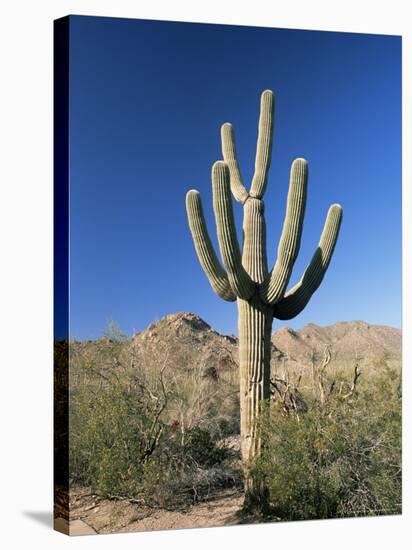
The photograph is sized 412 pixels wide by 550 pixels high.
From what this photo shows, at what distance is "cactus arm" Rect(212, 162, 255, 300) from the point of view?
1366cm

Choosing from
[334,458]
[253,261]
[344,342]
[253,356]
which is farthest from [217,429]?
[344,342]

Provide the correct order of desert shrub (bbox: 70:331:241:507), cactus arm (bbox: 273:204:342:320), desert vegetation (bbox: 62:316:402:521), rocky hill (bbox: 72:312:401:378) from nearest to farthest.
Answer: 1. desert shrub (bbox: 70:331:241:507)
2. desert vegetation (bbox: 62:316:402:521)
3. rocky hill (bbox: 72:312:401:378)
4. cactus arm (bbox: 273:204:342:320)

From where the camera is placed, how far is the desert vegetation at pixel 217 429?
13273 mm

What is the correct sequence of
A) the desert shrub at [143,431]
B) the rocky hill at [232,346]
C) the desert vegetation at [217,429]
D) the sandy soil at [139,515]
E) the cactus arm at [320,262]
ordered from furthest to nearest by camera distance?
the cactus arm at [320,262] → the rocky hill at [232,346] → the desert vegetation at [217,429] → the desert shrub at [143,431] → the sandy soil at [139,515]

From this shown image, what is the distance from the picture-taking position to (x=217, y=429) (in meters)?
14.1

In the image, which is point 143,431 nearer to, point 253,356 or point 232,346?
point 253,356

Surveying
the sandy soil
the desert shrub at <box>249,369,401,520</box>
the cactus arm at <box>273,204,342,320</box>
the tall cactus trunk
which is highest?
the cactus arm at <box>273,204,342,320</box>

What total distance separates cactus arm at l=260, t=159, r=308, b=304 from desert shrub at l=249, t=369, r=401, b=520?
1275mm

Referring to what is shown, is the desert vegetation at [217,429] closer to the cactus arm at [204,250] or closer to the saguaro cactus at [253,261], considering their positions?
the saguaro cactus at [253,261]

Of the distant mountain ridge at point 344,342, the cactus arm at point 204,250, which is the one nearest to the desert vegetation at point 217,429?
the distant mountain ridge at point 344,342

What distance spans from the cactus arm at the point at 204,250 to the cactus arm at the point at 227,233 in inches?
3.9

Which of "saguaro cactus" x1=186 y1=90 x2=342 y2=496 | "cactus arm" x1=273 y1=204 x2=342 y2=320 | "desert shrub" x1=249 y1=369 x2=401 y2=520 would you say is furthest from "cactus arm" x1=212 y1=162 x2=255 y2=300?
"desert shrub" x1=249 y1=369 x2=401 y2=520

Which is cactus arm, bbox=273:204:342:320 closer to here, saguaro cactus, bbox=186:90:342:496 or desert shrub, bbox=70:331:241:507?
saguaro cactus, bbox=186:90:342:496

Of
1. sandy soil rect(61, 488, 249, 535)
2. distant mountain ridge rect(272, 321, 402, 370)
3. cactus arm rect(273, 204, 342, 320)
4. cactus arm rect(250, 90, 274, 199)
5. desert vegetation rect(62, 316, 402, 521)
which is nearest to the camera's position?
sandy soil rect(61, 488, 249, 535)
